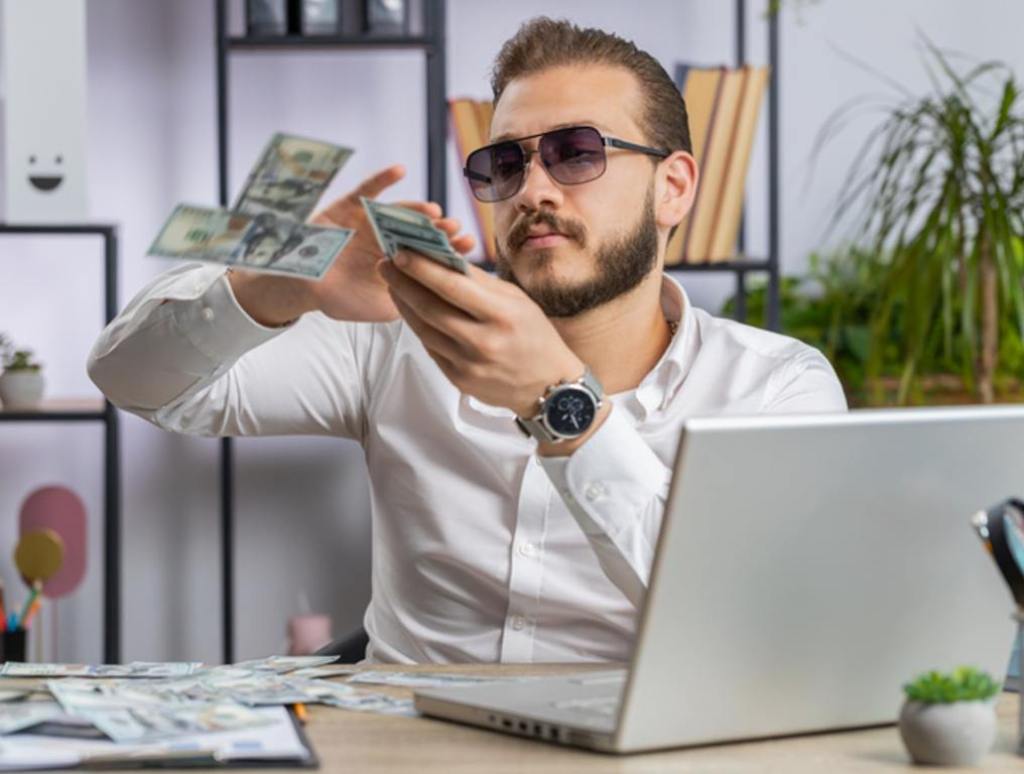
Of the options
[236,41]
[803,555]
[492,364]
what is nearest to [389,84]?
[236,41]

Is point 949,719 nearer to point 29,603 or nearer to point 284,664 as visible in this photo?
point 284,664

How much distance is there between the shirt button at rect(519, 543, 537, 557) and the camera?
1647 mm

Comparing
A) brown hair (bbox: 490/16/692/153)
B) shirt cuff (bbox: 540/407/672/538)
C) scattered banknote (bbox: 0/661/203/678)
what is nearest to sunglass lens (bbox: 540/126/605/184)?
brown hair (bbox: 490/16/692/153)

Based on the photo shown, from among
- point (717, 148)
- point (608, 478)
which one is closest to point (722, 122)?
point (717, 148)

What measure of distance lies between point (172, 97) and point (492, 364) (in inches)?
78.1

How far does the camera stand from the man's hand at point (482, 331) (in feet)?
Result: 4.03

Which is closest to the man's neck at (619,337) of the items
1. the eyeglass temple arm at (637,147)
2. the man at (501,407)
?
the man at (501,407)

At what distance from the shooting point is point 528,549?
1648 mm

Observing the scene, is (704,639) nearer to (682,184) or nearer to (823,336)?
(682,184)

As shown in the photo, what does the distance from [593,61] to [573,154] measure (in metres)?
0.20

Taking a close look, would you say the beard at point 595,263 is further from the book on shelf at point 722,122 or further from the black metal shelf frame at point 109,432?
the black metal shelf frame at point 109,432

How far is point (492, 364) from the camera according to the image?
1.29 metres

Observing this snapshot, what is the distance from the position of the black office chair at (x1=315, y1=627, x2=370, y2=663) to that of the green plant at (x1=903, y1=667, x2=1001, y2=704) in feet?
2.69

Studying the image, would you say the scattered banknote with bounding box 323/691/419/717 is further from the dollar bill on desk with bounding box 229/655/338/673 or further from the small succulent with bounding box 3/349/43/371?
the small succulent with bounding box 3/349/43/371
